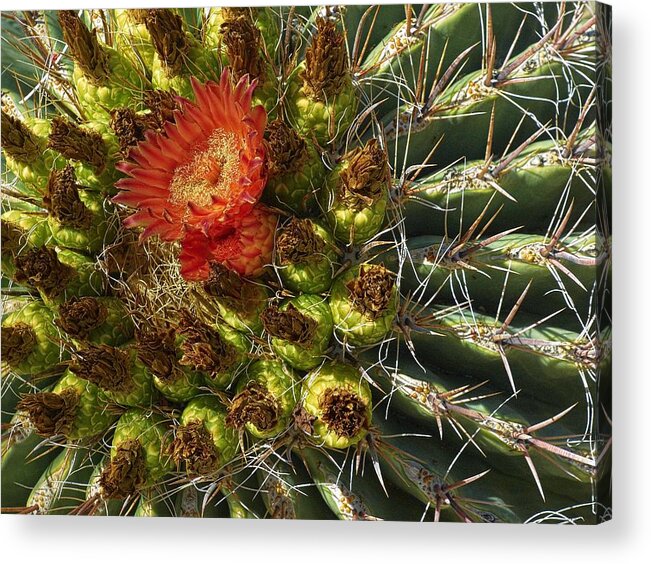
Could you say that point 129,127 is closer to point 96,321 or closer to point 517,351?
point 96,321

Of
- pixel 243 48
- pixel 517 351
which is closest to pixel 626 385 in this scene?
pixel 517 351

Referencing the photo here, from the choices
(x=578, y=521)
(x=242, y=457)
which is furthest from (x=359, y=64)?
(x=578, y=521)

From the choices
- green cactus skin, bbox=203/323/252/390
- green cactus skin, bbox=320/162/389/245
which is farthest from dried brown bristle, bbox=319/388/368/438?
green cactus skin, bbox=320/162/389/245

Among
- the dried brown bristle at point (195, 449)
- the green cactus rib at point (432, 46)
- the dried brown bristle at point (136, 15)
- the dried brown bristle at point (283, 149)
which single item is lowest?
the dried brown bristle at point (195, 449)

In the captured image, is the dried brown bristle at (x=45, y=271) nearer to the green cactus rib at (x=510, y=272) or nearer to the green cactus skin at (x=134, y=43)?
the green cactus skin at (x=134, y=43)

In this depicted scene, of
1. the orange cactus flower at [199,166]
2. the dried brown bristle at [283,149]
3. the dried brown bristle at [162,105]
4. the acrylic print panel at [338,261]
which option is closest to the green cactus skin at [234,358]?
the acrylic print panel at [338,261]

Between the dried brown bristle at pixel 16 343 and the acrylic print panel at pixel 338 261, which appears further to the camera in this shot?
the dried brown bristle at pixel 16 343

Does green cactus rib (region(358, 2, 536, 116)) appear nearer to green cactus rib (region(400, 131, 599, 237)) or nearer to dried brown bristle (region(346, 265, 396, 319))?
green cactus rib (region(400, 131, 599, 237))
